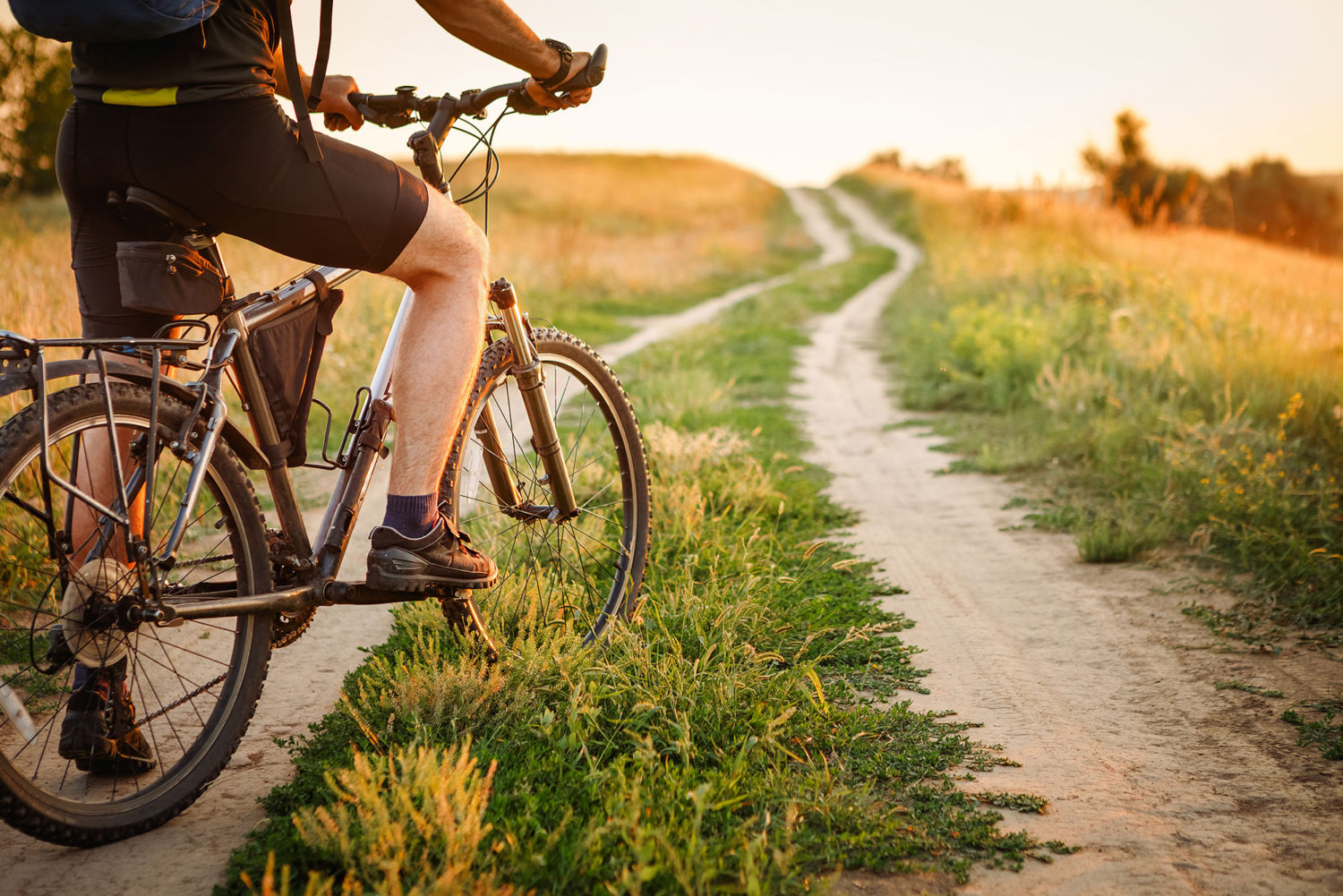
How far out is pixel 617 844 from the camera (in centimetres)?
186

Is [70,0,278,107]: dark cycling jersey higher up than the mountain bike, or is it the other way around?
[70,0,278,107]: dark cycling jersey

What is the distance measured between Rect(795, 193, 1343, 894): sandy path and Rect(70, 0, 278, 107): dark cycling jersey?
2200 millimetres

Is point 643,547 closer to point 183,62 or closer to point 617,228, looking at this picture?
point 183,62

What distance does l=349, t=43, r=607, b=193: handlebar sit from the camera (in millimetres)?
2424

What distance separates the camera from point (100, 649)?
193cm

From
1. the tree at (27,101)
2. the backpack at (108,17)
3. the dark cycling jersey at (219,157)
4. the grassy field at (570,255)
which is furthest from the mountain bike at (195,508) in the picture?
the tree at (27,101)

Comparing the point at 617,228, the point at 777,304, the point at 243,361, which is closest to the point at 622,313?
the point at 777,304

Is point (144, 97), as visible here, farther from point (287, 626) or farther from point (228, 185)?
point (287, 626)

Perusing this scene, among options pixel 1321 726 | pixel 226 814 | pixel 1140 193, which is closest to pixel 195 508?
pixel 226 814

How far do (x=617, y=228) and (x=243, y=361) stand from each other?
30787 millimetres

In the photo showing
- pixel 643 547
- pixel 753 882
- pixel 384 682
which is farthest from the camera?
pixel 643 547

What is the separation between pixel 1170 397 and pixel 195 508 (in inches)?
208

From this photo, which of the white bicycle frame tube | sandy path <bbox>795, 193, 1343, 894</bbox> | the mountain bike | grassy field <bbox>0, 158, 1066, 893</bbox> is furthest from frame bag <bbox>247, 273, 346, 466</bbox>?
sandy path <bbox>795, 193, 1343, 894</bbox>

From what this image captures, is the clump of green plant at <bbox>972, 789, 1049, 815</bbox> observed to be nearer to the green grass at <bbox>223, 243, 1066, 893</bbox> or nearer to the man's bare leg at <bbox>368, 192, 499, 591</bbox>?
the green grass at <bbox>223, 243, 1066, 893</bbox>
